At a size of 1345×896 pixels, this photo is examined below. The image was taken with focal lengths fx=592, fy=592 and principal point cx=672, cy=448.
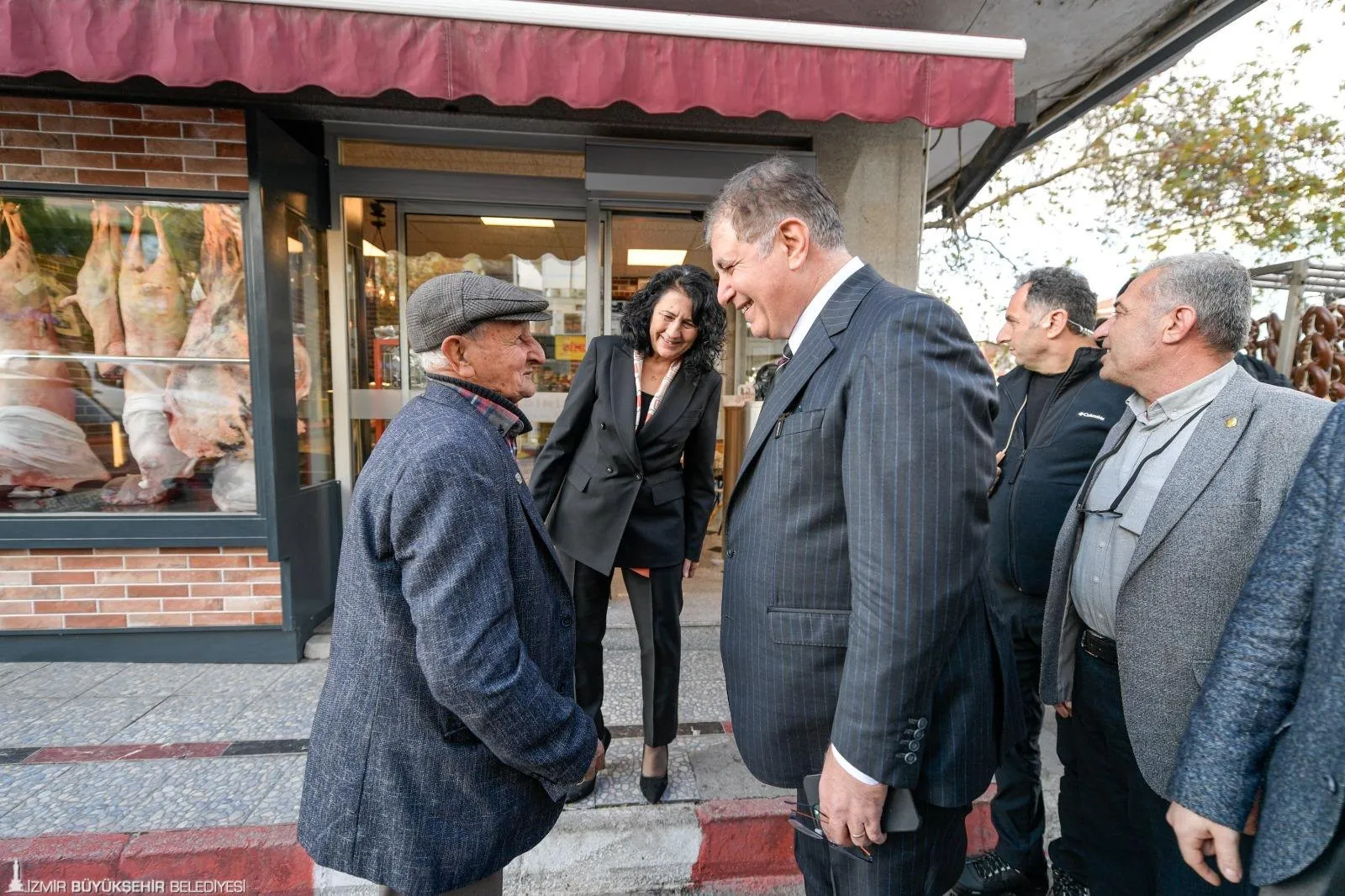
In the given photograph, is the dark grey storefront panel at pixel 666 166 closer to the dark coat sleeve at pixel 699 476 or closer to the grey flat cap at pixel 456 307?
the dark coat sleeve at pixel 699 476

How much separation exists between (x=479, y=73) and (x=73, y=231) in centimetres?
273

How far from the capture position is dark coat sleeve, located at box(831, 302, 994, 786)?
1052 millimetres

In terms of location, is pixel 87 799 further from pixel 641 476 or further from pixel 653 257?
pixel 653 257

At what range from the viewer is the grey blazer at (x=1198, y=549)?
1431 millimetres

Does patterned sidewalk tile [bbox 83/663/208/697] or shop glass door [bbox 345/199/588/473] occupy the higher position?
shop glass door [bbox 345/199/588/473]

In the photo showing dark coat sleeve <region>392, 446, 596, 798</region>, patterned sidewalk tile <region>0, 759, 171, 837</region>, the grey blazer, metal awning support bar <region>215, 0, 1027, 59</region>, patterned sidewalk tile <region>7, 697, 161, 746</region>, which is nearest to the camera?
dark coat sleeve <region>392, 446, 596, 798</region>

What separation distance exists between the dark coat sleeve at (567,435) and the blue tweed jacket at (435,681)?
3.78 ft

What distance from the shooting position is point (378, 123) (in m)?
3.79

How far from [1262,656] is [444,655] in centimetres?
152

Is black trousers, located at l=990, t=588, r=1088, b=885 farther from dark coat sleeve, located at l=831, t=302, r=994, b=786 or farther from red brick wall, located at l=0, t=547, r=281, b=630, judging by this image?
red brick wall, located at l=0, t=547, r=281, b=630

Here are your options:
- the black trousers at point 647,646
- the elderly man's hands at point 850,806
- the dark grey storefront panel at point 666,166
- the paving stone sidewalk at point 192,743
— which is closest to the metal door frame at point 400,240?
the dark grey storefront panel at point 666,166

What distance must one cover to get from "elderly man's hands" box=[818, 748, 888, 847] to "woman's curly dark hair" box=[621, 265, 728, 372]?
66.6 inches

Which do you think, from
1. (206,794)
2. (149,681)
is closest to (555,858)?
(206,794)

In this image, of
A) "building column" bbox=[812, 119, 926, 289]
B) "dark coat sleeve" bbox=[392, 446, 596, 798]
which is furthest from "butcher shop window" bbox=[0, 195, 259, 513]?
"building column" bbox=[812, 119, 926, 289]
